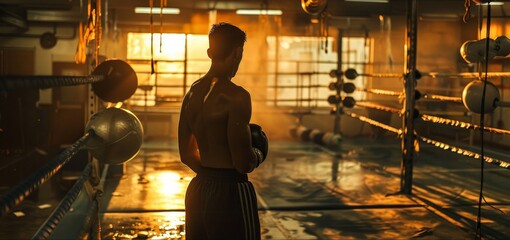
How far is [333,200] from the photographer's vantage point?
5.99 m

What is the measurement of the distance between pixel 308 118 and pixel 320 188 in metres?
6.32

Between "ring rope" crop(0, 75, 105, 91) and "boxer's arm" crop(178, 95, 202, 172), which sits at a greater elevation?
"ring rope" crop(0, 75, 105, 91)

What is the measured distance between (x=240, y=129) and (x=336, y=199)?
3595 mm

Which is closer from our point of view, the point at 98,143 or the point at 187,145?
the point at 187,145

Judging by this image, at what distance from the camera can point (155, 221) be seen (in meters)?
5.06

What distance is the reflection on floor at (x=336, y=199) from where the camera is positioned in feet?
15.9

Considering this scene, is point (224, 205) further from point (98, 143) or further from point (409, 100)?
point (409, 100)

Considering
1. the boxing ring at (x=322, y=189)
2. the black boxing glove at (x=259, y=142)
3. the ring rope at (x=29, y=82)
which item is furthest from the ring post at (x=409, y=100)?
the ring rope at (x=29, y=82)

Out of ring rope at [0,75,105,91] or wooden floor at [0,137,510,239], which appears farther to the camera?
wooden floor at [0,137,510,239]

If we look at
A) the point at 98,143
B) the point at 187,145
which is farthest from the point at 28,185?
the point at 98,143

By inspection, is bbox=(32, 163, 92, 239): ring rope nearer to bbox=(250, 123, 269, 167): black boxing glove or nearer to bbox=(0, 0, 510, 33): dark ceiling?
bbox=(250, 123, 269, 167): black boxing glove

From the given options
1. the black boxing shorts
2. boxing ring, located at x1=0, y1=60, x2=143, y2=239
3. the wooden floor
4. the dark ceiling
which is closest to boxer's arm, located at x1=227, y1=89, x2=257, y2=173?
the black boxing shorts

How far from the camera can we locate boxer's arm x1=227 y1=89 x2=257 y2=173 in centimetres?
261

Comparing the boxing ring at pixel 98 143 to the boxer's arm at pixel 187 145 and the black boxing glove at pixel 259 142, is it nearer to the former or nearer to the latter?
the boxer's arm at pixel 187 145
